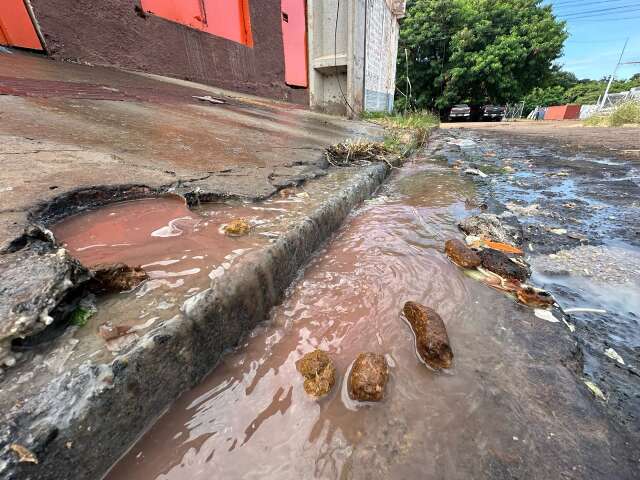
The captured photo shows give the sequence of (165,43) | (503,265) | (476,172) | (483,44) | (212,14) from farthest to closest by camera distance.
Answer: (483,44) < (212,14) < (165,43) < (476,172) < (503,265)

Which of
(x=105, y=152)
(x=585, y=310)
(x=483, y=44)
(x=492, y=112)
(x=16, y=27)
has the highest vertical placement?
(x=483, y=44)

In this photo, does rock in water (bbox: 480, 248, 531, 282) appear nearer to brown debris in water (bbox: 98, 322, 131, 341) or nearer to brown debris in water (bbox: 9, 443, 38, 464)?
brown debris in water (bbox: 98, 322, 131, 341)

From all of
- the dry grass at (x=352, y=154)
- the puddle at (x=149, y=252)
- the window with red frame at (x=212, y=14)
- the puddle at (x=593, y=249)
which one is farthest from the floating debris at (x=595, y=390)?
the window with red frame at (x=212, y=14)

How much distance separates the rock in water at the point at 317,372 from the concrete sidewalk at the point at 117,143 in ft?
2.77

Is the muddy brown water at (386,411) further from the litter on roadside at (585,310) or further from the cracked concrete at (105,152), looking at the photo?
the cracked concrete at (105,152)

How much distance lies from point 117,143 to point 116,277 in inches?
51.7

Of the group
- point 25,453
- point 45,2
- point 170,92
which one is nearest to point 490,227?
point 25,453

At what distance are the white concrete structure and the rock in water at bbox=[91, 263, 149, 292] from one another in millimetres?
6926

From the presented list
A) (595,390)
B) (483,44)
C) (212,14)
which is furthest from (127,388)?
(483,44)

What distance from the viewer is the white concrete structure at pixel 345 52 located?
6.48 metres

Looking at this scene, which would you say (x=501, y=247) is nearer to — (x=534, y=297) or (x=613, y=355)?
(x=534, y=297)

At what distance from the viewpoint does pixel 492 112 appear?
20.4 metres

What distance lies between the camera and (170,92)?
11.5 ft

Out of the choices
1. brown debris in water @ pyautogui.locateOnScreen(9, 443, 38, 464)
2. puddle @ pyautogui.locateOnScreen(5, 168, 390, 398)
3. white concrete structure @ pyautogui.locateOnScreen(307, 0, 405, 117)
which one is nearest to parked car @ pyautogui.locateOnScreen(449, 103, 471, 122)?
white concrete structure @ pyautogui.locateOnScreen(307, 0, 405, 117)
